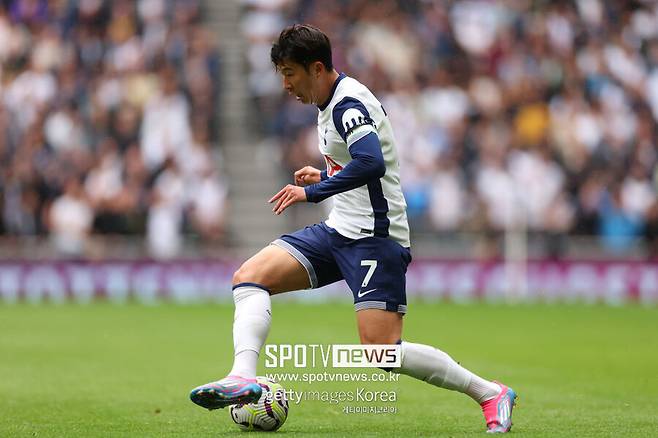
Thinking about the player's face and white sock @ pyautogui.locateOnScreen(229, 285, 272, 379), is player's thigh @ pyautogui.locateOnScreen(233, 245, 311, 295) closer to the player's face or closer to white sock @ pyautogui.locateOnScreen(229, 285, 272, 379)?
white sock @ pyautogui.locateOnScreen(229, 285, 272, 379)

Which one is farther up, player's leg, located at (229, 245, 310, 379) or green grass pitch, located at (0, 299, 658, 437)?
player's leg, located at (229, 245, 310, 379)

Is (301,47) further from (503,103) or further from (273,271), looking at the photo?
(503,103)

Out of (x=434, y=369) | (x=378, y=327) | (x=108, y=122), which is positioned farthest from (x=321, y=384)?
(x=108, y=122)

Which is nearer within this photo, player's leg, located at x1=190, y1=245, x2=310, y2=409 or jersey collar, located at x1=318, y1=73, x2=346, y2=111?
player's leg, located at x1=190, y1=245, x2=310, y2=409

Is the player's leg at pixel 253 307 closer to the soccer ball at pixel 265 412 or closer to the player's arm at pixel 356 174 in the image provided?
the soccer ball at pixel 265 412

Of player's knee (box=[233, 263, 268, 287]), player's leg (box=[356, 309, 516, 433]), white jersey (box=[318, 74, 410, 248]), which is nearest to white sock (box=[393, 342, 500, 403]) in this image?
player's leg (box=[356, 309, 516, 433])

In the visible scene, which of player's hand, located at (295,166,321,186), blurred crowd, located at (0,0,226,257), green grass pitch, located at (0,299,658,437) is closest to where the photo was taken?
player's hand, located at (295,166,321,186)

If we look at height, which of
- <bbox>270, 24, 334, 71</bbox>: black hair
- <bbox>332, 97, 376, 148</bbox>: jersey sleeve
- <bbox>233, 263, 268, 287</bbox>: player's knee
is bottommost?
<bbox>233, 263, 268, 287</bbox>: player's knee

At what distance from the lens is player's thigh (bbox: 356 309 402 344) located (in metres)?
8.00

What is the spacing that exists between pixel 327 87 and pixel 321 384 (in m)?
4.09

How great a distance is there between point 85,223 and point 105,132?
6.50 feet

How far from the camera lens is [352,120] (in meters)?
7.93

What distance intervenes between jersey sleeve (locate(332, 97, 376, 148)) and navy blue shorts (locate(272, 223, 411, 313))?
0.68m

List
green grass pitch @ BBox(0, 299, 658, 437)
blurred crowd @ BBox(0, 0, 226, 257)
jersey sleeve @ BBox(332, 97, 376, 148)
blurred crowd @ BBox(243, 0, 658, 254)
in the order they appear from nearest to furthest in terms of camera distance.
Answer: jersey sleeve @ BBox(332, 97, 376, 148)
green grass pitch @ BBox(0, 299, 658, 437)
blurred crowd @ BBox(0, 0, 226, 257)
blurred crowd @ BBox(243, 0, 658, 254)
